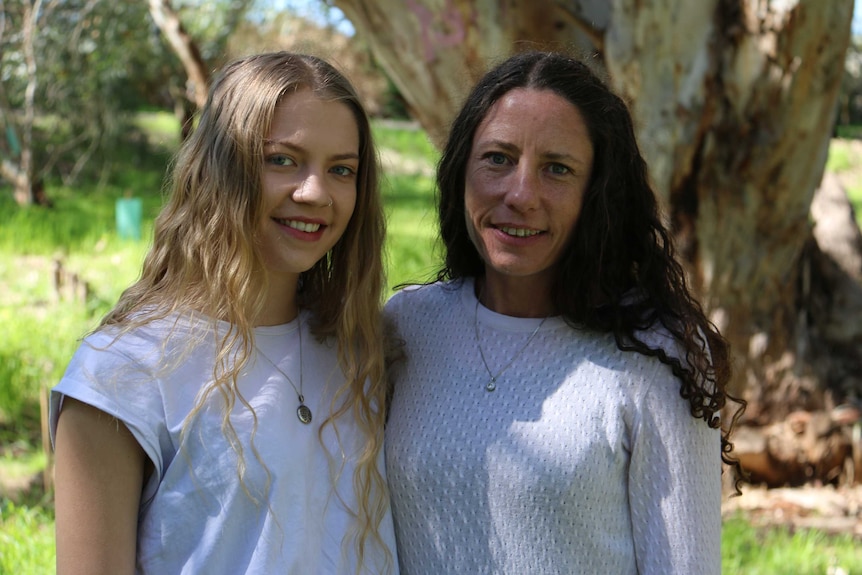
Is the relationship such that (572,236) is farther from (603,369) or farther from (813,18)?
(813,18)

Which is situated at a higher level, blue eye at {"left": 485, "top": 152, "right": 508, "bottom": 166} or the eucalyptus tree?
blue eye at {"left": 485, "top": 152, "right": 508, "bottom": 166}

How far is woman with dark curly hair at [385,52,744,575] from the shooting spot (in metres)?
1.92

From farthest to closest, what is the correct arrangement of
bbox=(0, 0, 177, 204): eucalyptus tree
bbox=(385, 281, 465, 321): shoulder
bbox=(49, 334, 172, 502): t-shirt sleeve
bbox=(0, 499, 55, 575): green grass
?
bbox=(0, 0, 177, 204): eucalyptus tree, bbox=(0, 499, 55, 575): green grass, bbox=(385, 281, 465, 321): shoulder, bbox=(49, 334, 172, 502): t-shirt sleeve

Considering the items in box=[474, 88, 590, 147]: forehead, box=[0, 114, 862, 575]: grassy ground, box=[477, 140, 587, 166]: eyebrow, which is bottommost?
box=[0, 114, 862, 575]: grassy ground

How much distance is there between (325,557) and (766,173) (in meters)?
3.18

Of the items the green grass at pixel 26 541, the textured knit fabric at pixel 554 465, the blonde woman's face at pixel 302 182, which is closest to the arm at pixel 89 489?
the blonde woman's face at pixel 302 182

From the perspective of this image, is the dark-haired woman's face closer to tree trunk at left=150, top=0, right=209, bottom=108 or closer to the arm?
the arm

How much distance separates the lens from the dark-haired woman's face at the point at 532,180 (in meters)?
2.03

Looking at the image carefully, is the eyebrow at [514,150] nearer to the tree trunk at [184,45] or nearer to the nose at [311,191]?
the nose at [311,191]

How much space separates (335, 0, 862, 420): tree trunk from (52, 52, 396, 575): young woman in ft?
6.38

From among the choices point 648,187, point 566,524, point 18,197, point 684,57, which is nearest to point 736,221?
point 684,57

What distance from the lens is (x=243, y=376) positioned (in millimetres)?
1888

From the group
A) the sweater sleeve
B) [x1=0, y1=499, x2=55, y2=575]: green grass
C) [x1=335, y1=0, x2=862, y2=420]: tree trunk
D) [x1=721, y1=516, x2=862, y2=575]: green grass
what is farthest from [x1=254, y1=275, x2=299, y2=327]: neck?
[x1=721, y1=516, x2=862, y2=575]: green grass

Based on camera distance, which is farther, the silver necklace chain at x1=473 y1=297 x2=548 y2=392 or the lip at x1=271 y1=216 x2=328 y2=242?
the silver necklace chain at x1=473 y1=297 x2=548 y2=392
